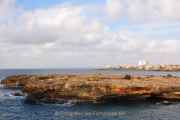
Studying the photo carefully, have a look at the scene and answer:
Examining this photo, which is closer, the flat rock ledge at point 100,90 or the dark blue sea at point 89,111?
the dark blue sea at point 89,111

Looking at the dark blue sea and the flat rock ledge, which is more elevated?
the flat rock ledge

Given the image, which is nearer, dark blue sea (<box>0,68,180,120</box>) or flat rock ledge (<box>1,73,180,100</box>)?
dark blue sea (<box>0,68,180,120</box>)

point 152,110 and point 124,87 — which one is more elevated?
point 124,87

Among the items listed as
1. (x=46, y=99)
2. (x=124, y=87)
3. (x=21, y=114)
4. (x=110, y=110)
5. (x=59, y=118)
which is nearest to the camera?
(x=59, y=118)

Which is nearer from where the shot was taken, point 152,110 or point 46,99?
point 152,110

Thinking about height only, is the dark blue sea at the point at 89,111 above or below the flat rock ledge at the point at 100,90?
below

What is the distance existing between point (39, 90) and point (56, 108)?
354 inches

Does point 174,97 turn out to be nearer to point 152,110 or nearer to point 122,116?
point 152,110

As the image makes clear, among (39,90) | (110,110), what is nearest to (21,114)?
(39,90)

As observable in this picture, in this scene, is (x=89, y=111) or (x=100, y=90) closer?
(x=89, y=111)

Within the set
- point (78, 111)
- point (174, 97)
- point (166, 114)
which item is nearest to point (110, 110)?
point (78, 111)

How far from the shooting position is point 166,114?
26.4 meters

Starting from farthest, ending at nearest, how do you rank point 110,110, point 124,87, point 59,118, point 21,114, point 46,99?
point 46,99
point 124,87
point 110,110
point 21,114
point 59,118

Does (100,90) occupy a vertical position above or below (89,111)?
above
